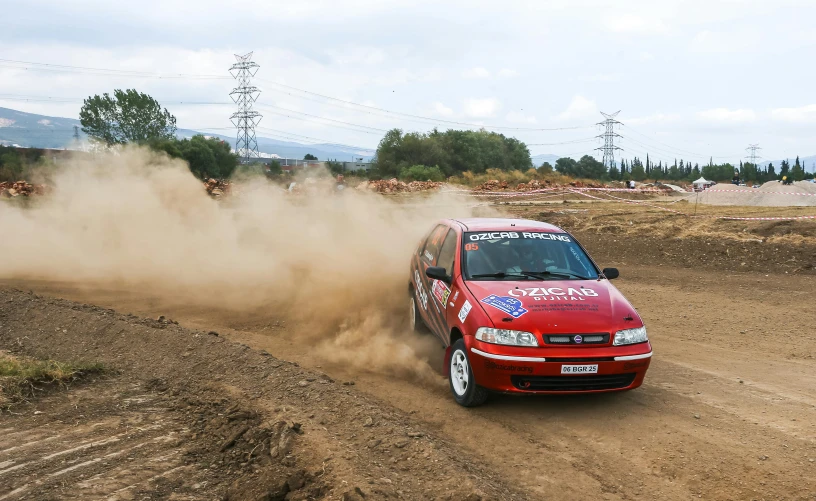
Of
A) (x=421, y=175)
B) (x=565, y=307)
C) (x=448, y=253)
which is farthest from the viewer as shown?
(x=421, y=175)

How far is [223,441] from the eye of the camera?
15.6 feet

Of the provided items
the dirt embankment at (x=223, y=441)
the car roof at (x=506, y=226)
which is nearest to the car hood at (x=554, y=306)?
the car roof at (x=506, y=226)

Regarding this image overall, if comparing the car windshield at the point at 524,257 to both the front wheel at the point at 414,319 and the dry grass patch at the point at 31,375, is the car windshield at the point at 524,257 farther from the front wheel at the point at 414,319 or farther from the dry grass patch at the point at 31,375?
the dry grass patch at the point at 31,375

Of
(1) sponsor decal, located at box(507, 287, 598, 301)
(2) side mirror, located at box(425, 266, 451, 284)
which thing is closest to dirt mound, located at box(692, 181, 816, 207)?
(1) sponsor decal, located at box(507, 287, 598, 301)

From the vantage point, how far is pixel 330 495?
3.71 meters

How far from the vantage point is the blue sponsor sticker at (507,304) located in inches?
217

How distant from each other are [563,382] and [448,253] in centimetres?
225

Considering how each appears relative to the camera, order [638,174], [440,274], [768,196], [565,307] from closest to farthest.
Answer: [565,307]
[440,274]
[768,196]
[638,174]

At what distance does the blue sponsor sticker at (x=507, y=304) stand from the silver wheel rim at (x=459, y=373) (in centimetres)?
52

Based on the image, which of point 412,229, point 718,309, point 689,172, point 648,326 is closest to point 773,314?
point 718,309

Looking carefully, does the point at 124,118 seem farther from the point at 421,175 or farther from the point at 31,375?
the point at 31,375

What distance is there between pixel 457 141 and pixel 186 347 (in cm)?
6612

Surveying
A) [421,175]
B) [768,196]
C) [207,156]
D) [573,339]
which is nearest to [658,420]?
[573,339]

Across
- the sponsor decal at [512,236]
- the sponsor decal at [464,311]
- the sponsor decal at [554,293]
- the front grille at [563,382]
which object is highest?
the sponsor decal at [512,236]
